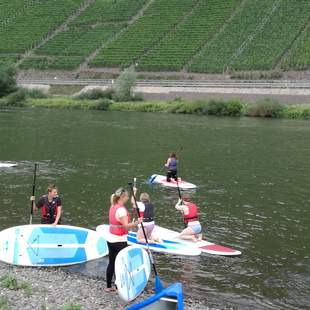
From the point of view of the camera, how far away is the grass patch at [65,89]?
10331 cm

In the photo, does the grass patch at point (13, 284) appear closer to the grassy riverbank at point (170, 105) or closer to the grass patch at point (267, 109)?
the grassy riverbank at point (170, 105)

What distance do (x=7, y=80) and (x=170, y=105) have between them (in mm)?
33726

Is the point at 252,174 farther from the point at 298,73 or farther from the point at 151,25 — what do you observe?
the point at 151,25

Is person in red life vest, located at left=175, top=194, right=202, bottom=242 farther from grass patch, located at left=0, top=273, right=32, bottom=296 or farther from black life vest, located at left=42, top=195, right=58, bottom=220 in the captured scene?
grass patch, located at left=0, top=273, right=32, bottom=296

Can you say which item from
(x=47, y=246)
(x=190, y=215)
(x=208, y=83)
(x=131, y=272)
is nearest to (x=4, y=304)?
(x=131, y=272)

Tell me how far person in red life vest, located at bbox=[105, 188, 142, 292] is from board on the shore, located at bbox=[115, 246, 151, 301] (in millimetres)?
378

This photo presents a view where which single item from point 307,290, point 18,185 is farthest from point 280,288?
point 18,185

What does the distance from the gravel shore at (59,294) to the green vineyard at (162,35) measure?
90.3 metres

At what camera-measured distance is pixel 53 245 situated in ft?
53.1

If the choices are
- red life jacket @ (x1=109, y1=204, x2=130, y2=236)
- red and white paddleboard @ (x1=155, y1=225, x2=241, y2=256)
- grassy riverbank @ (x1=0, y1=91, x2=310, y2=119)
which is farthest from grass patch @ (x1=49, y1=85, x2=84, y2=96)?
red life jacket @ (x1=109, y1=204, x2=130, y2=236)

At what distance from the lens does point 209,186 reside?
28453 mm

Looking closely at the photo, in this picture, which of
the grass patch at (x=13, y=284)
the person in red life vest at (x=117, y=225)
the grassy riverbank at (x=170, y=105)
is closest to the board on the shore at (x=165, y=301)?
the person in red life vest at (x=117, y=225)

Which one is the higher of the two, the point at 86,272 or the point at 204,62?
the point at 204,62

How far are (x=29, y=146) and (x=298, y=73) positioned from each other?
66.6 meters
